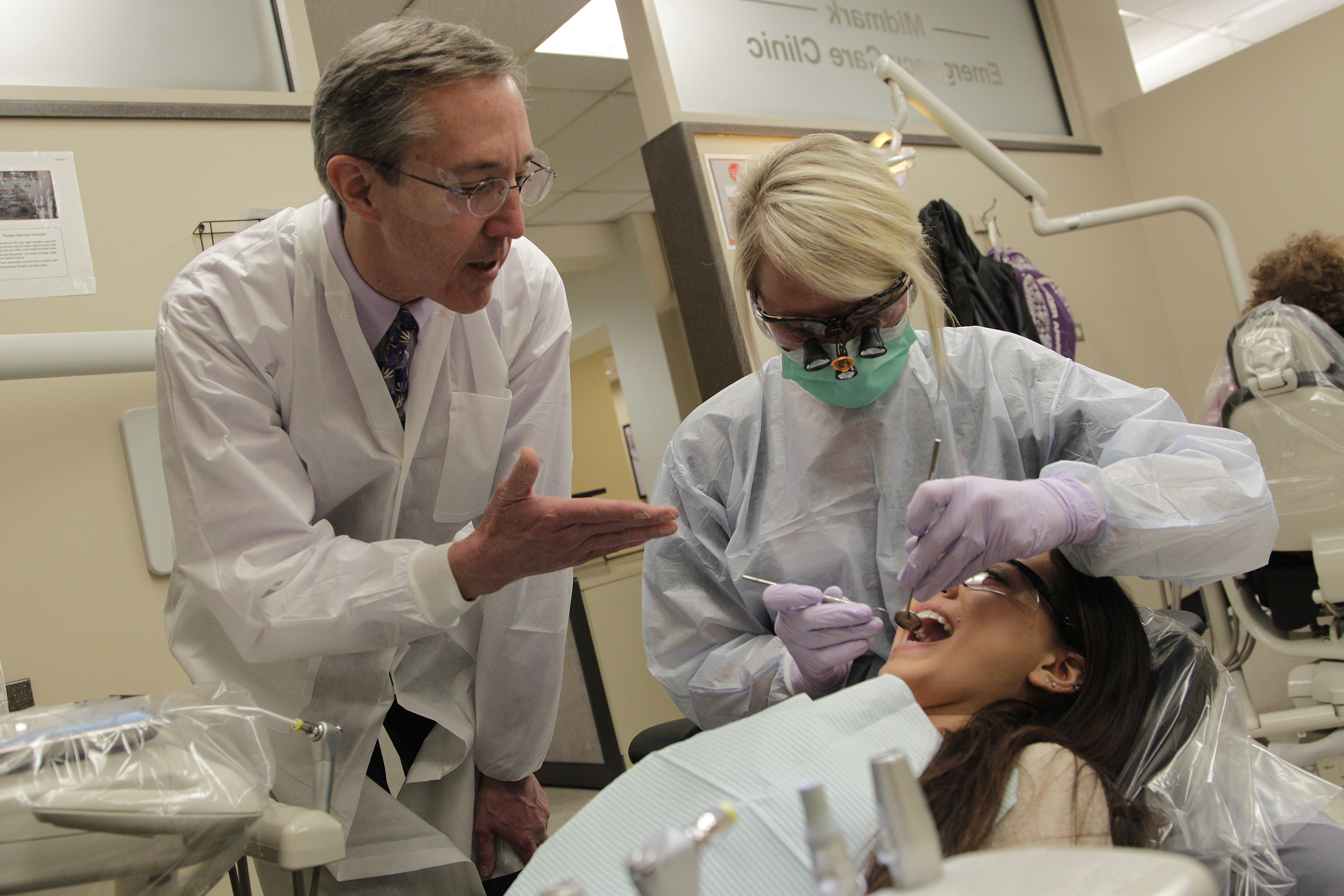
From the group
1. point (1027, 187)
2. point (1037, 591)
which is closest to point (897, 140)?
point (1027, 187)

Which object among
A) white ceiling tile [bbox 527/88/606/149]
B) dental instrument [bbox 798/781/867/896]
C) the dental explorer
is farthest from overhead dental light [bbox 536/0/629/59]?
dental instrument [bbox 798/781/867/896]

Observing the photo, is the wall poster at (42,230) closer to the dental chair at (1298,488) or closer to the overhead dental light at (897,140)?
the overhead dental light at (897,140)

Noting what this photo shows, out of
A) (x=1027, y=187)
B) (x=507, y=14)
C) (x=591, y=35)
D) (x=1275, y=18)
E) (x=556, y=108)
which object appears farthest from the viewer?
(x=1275, y=18)

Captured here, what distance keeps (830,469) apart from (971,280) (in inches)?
69.9

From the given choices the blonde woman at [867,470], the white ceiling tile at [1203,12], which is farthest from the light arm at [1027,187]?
the white ceiling tile at [1203,12]

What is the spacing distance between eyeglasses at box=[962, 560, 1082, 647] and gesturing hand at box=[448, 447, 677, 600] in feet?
1.43

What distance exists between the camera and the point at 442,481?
139 cm

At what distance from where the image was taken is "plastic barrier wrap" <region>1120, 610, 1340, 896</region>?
981 millimetres

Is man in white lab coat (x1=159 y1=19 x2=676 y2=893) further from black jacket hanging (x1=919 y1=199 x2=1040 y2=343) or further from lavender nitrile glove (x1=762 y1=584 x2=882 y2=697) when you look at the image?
black jacket hanging (x1=919 y1=199 x2=1040 y2=343)

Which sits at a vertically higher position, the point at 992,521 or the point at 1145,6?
the point at 1145,6

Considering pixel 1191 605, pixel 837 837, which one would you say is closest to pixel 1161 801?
pixel 837 837

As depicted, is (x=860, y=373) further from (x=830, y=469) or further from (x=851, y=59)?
(x=851, y=59)

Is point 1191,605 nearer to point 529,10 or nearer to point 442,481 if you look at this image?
point 442,481

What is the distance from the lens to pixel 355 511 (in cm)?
140
